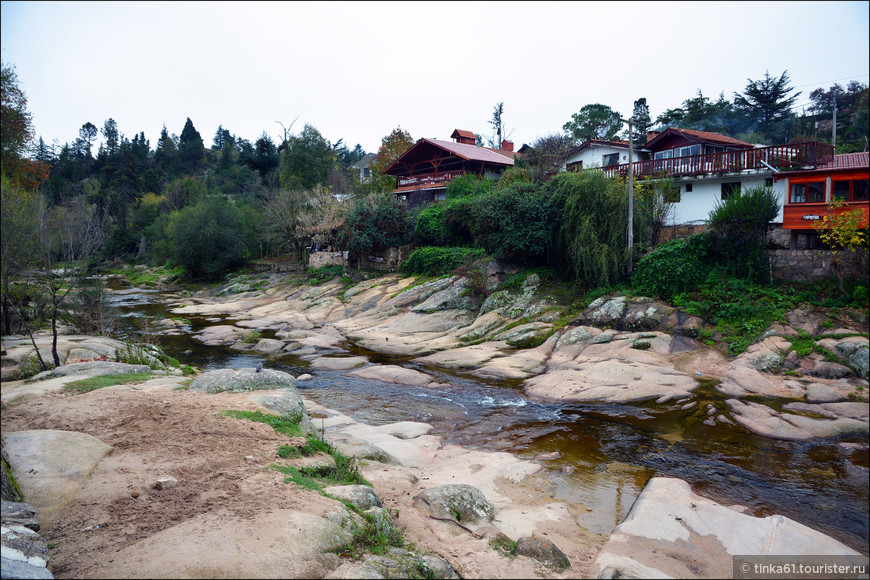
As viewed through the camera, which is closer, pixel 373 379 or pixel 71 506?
pixel 71 506

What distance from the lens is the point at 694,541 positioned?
296 inches

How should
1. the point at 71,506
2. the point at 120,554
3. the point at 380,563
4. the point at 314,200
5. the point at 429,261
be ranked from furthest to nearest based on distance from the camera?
the point at 314,200 → the point at 429,261 → the point at 71,506 → the point at 380,563 → the point at 120,554

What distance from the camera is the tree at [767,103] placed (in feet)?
164

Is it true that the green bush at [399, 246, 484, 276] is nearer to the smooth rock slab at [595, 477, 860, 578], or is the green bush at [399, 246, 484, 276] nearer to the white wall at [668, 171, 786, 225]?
the white wall at [668, 171, 786, 225]

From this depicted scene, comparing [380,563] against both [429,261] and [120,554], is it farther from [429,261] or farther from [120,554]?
[429,261]

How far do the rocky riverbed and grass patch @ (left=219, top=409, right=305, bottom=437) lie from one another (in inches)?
11.1

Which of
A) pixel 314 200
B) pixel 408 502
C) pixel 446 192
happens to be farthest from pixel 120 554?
pixel 314 200

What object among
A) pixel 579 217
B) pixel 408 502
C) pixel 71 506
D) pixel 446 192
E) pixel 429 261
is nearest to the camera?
pixel 71 506

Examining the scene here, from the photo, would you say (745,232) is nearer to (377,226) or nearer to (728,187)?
(728,187)

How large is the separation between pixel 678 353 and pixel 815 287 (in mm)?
5343

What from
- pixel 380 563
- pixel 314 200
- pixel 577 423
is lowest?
pixel 577 423

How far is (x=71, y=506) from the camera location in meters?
6.39

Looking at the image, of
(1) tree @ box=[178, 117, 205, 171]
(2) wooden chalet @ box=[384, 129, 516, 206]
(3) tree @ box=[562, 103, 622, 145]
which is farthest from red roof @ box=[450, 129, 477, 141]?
(1) tree @ box=[178, 117, 205, 171]

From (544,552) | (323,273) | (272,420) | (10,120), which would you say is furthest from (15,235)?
(323,273)
